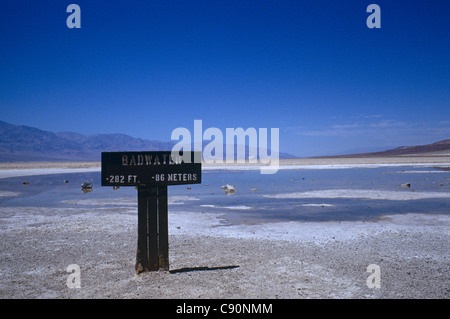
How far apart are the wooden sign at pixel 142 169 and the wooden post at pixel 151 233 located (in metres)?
0.17

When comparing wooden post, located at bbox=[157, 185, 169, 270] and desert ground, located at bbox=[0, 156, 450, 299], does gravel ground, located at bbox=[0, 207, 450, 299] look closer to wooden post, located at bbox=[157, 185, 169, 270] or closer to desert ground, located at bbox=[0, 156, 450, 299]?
desert ground, located at bbox=[0, 156, 450, 299]

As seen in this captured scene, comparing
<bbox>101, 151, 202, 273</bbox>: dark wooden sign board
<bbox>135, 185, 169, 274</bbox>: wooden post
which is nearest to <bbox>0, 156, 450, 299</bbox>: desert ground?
<bbox>135, 185, 169, 274</bbox>: wooden post

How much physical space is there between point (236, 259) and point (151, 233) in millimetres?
1537

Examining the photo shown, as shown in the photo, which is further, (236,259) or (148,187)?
(236,259)

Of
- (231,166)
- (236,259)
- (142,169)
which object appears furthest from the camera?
(231,166)

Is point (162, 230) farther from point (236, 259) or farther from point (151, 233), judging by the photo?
point (236, 259)

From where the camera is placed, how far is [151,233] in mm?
5449

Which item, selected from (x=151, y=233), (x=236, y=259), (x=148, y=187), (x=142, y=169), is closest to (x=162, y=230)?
(x=151, y=233)

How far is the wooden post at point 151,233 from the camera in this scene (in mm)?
5430

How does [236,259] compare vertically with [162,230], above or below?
below

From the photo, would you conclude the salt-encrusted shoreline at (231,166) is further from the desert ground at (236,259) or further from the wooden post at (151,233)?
the wooden post at (151,233)

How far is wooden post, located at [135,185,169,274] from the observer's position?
214 inches

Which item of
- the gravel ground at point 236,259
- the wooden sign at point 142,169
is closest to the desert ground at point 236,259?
the gravel ground at point 236,259
